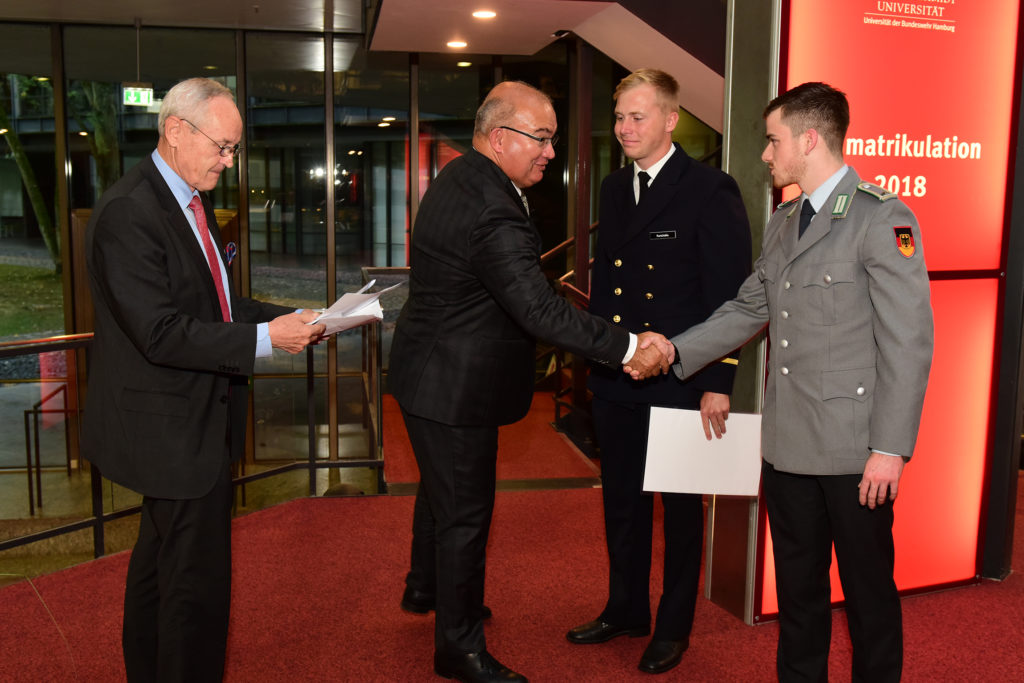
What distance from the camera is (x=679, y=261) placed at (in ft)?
9.34

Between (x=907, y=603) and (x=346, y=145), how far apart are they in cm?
613

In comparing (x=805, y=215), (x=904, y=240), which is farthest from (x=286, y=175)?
(x=904, y=240)

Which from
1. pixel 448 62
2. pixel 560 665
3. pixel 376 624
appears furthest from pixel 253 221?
pixel 560 665

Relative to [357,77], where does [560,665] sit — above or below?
below

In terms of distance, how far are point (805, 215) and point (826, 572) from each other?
3.11 feet

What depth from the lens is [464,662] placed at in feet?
9.32

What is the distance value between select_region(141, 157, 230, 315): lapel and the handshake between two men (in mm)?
1201

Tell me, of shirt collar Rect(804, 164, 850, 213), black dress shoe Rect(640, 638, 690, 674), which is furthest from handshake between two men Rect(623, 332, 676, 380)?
black dress shoe Rect(640, 638, 690, 674)

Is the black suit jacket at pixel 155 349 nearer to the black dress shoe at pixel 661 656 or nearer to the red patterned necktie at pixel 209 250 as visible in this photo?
the red patterned necktie at pixel 209 250

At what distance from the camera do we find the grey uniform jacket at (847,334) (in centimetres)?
214

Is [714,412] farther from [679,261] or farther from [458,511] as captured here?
[458,511]

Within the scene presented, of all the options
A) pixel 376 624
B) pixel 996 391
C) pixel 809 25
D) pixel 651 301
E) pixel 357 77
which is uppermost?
pixel 357 77

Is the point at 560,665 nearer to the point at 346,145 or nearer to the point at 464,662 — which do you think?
the point at 464,662

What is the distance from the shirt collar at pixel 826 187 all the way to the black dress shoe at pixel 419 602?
1.92m
